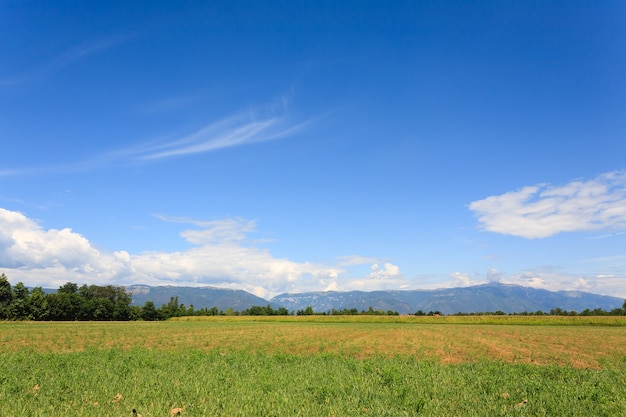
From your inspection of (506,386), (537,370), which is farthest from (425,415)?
(537,370)

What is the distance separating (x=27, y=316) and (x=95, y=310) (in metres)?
21.7

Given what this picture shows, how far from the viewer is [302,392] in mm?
10648

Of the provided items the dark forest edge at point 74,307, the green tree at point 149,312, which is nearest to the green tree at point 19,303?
the dark forest edge at point 74,307

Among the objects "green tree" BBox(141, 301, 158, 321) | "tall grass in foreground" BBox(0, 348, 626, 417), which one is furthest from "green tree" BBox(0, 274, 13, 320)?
"tall grass in foreground" BBox(0, 348, 626, 417)

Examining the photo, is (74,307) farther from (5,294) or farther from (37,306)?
(5,294)

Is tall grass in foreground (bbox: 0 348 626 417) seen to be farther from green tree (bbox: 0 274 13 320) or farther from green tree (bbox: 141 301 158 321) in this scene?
green tree (bbox: 141 301 158 321)

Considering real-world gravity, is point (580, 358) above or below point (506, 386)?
below

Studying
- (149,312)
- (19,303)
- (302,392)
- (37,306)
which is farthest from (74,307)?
(302,392)

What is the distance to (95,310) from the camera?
13362 centimetres

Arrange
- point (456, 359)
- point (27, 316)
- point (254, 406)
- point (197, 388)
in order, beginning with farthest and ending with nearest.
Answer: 1. point (27, 316)
2. point (456, 359)
3. point (197, 388)
4. point (254, 406)

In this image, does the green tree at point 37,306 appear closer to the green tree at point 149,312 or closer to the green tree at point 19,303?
the green tree at point 19,303

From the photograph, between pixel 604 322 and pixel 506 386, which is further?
pixel 604 322

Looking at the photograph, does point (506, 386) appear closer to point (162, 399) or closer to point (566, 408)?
point (566, 408)

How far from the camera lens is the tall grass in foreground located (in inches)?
346
